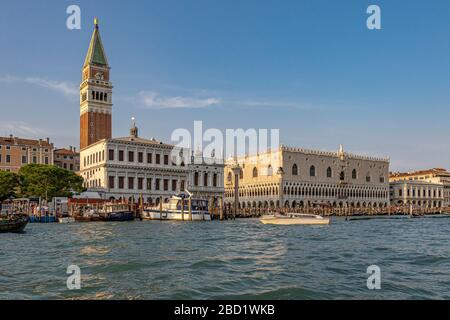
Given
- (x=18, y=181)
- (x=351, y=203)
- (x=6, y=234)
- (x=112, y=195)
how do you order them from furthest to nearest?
(x=351, y=203)
(x=112, y=195)
(x=18, y=181)
(x=6, y=234)

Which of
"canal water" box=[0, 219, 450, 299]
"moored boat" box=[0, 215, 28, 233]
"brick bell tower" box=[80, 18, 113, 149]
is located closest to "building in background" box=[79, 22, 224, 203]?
"brick bell tower" box=[80, 18, 113, 149]

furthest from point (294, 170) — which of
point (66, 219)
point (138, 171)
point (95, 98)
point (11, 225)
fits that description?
point (11, 225)

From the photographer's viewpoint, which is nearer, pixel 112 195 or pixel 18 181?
pixel 18 181

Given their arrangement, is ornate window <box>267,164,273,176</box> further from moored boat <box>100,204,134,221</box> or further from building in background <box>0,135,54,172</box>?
moored boat <box>100,204,134,221</box>

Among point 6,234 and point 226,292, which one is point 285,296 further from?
point 6,234

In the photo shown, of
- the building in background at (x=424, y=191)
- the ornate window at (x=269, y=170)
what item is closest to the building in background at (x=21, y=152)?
the ornate window at (x=269, y=170)

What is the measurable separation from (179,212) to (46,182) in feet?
50.9

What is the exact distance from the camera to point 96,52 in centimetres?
7719

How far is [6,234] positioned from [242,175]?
64688 millimetres

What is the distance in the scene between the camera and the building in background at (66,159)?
277 feet

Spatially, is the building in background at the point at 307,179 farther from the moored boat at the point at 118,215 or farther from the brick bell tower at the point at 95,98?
the moored boat at the point at 118,215

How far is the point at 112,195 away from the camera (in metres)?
61.7

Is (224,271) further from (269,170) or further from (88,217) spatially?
(269,170)
